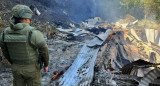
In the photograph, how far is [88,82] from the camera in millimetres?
3508

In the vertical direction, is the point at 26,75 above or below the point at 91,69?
above

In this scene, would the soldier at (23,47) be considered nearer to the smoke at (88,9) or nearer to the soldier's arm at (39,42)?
the soldier's arm at (39,42)

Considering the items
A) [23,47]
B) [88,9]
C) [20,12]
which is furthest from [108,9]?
[23,47]

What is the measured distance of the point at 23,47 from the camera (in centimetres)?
227

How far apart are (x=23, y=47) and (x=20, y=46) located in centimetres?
6

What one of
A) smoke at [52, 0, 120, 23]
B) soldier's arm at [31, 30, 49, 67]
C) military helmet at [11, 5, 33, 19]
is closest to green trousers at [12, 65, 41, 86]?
soldier's arm at [31, 30, 49, 67]

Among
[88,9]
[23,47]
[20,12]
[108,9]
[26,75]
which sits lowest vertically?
[26,75]

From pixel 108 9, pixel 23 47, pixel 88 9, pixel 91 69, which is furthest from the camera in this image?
pixel 108 9

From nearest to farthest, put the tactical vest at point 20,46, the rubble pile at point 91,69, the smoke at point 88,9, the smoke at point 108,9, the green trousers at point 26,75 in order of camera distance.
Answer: the tactical vest at point 20,46, the green trousers at point 26,75, the rubble pile at point 91,69, the smoke at point 88,9, the smoke at point 108,9

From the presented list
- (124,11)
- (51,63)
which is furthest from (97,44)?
(124,11)

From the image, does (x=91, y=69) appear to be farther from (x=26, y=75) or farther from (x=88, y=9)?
(x=88, y=9)

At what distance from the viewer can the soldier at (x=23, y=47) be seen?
7.36 feet

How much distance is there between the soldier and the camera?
2242mm

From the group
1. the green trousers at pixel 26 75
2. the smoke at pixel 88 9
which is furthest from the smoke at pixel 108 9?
the green trousers at pixel 26 75
